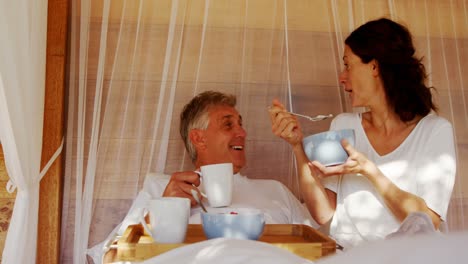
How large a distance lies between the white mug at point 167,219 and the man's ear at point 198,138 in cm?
69

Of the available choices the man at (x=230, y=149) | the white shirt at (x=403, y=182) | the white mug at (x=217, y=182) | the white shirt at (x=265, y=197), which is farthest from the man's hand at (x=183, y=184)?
Result: the white shirt at (x=403, y=182)

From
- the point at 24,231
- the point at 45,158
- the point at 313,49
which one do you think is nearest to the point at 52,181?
the point at 45,158

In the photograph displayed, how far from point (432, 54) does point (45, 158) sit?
1.54m

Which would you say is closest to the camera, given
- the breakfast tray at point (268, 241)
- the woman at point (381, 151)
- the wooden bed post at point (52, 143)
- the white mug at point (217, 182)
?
the breakfast tray at point (268, 241)

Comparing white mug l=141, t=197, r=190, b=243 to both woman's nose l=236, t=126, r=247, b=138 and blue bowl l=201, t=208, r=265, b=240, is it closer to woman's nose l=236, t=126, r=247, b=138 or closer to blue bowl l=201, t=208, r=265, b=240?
blue bowl l=201, t=208, r=265, b=240

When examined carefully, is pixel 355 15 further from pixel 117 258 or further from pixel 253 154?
pixel 117 258

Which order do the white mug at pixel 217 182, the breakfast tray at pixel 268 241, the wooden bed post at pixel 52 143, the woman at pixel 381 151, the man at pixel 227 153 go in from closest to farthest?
1. the breakfast tray at pixel 268 241
2. the white mug at pixel 217 182
3. the woman at pixel 381 151
4. the man at pixel 227 153
5. the wooden bed post at pixel 52 143

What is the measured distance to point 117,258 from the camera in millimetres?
1275

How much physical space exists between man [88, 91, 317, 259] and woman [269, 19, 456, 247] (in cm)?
19

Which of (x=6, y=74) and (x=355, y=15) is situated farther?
(x=355, y=15)

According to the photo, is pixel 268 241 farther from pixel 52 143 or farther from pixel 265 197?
pixel 52 143

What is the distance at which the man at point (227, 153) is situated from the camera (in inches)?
77.0

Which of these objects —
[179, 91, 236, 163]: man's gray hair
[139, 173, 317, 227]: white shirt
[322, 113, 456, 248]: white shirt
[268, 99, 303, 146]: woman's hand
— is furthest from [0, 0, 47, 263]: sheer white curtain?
[322, 113, 456, 248]: white shirt

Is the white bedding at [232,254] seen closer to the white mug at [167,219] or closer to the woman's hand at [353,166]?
the white mug at [167,219]
